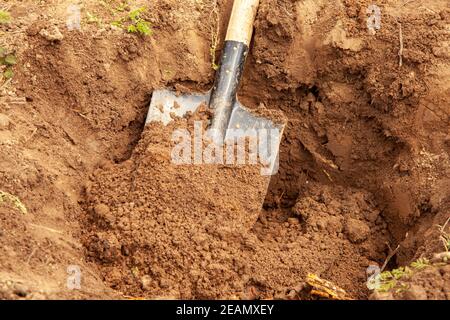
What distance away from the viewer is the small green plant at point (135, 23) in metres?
3.77

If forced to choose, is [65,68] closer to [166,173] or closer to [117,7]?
[117,7]

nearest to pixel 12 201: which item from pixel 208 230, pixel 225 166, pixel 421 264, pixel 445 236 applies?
pixel 208 230

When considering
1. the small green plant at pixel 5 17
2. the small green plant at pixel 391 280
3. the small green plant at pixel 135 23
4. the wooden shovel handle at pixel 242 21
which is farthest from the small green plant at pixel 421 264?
the small green plant at pixel 5 17

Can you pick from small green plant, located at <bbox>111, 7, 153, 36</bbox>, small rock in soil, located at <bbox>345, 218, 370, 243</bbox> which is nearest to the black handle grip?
small green plant, located at <bbox>111, 7, 153, 36</bbox>

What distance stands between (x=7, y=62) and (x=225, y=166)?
153 cm

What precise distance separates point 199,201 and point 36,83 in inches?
51.4

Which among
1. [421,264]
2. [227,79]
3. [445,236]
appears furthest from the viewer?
[227,79]

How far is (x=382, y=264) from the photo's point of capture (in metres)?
3.45

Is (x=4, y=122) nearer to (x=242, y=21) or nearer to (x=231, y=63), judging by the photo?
(x=231, y=63)

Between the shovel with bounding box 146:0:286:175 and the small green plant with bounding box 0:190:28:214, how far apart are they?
3.34 ft

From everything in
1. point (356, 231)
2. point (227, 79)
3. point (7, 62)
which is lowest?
point (356, 231)

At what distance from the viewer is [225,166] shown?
3.59 m

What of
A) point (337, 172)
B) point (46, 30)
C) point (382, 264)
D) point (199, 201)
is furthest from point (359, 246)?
point (46, 30)

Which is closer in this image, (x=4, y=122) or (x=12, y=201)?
(x=12, y=201)
